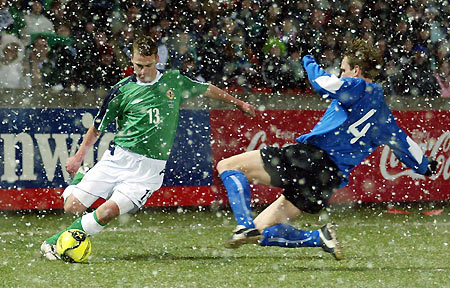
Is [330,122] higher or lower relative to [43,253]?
higher

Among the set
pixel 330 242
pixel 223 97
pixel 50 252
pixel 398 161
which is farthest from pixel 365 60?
pixel 398 161

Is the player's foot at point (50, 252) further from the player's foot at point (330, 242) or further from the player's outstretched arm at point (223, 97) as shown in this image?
the player's foot at point (330, 242)

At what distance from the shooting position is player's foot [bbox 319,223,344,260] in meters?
5.21

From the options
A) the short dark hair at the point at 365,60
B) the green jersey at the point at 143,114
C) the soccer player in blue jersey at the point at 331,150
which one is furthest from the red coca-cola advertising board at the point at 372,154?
the short dark hair at the point at 365,60

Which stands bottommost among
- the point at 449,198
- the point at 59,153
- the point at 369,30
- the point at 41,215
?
the point at 449,198

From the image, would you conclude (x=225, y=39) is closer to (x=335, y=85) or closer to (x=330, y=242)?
(x=330, y=242)

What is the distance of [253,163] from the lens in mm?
5066

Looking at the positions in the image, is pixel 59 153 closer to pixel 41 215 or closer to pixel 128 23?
pixel 41 215

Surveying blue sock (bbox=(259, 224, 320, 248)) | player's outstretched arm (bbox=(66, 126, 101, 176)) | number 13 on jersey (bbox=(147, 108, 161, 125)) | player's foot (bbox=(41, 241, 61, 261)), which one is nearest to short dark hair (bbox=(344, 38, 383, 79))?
blue sock (bbox=(259, 224, 320, 248))

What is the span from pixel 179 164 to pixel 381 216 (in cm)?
218

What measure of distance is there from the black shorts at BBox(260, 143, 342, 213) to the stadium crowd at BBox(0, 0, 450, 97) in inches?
161

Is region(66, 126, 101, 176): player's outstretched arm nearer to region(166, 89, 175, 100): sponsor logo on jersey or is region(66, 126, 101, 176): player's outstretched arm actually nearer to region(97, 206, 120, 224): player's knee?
region(97, 206, 120, 224): player's knee

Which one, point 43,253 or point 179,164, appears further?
point 179,164

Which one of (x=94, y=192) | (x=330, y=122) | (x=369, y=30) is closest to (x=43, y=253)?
(x=94, y=192)
